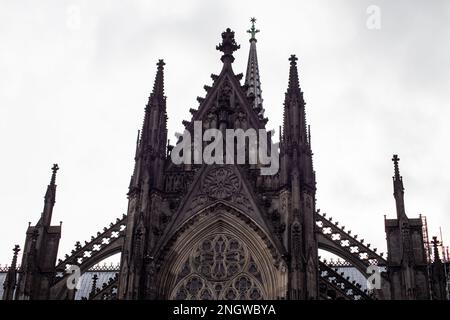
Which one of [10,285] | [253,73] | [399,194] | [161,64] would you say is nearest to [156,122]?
[161,64]

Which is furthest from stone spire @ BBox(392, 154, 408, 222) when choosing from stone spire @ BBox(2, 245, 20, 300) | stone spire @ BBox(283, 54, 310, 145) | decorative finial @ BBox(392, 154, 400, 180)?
stone spire @ BBox(2, 245, 20, 300)

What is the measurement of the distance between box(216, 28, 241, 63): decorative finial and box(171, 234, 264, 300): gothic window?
10151mm

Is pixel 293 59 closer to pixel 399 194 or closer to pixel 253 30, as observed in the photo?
pixel 399 194

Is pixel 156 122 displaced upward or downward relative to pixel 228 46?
downward

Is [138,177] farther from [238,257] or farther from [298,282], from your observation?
[298,282]

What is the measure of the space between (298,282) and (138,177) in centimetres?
878

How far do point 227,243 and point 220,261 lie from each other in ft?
2.75

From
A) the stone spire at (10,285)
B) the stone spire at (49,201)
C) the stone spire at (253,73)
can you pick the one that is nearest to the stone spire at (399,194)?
the stone spire at (49,201)

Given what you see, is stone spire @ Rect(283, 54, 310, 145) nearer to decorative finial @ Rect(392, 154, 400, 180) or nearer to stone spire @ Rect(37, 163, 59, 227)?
decorative finial @ Rect(392, 154, 400, 180)

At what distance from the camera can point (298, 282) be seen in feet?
94.1

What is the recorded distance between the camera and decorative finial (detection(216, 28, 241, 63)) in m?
38.0

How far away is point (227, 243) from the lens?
105 ft

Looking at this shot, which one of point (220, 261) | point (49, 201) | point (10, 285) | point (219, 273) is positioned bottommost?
point (10, 285)
